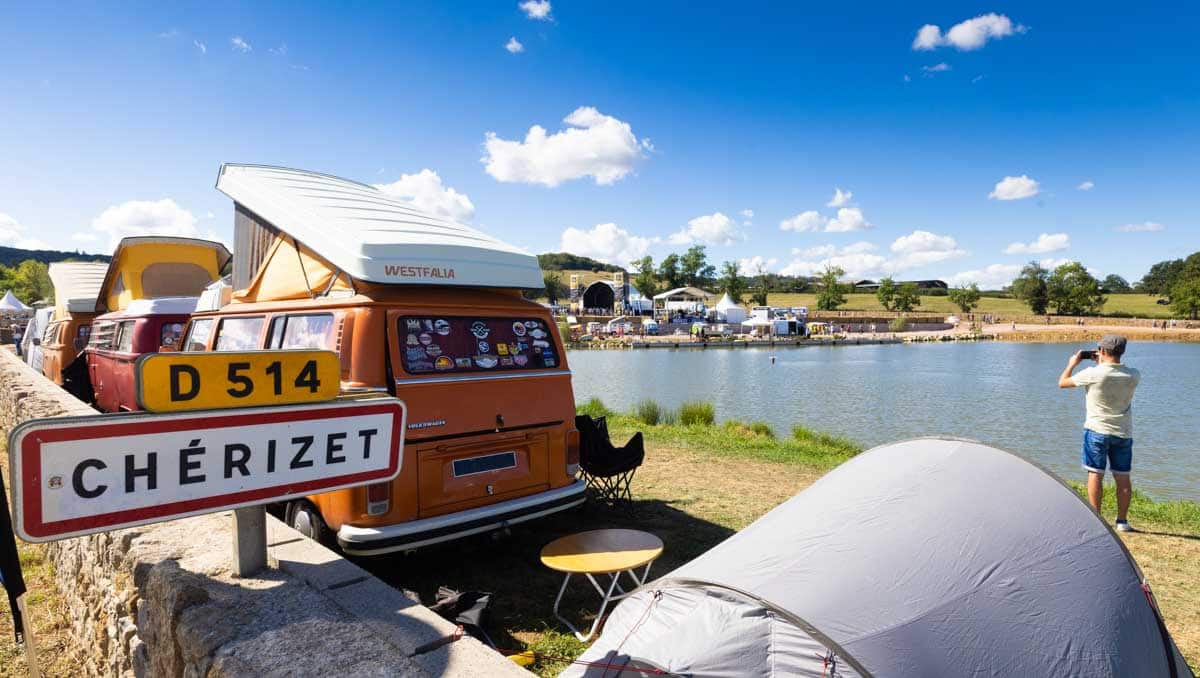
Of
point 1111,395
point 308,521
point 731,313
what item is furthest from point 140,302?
point 731,313

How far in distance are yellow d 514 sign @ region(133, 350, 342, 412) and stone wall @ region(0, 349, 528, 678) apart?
81cm

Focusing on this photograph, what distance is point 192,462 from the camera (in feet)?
6.97

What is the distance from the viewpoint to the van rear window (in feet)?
14.7

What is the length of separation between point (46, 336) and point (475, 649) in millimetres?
18890

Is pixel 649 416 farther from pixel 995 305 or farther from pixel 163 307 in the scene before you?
pixel 995 305

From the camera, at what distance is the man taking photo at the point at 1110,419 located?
597 cm

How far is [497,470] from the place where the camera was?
470cm

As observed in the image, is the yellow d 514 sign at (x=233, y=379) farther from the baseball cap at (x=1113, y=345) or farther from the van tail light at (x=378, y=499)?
the baseball cap at (x=1113, y=345)

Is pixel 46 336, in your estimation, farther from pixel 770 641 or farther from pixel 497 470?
pixel 770 641

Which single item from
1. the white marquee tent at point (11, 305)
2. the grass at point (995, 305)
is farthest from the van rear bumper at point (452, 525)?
the grass at point (995, 305)

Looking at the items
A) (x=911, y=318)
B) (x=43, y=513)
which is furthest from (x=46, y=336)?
(x=911, y=318)

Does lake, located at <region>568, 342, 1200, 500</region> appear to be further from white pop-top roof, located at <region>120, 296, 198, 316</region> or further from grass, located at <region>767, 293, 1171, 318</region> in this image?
grass, located at <region>767, 293, 1171, 318</region>

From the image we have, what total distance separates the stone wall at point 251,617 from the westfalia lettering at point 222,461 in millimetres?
568

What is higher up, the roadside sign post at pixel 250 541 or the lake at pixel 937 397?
the roadside sign post at pixel 250 541
